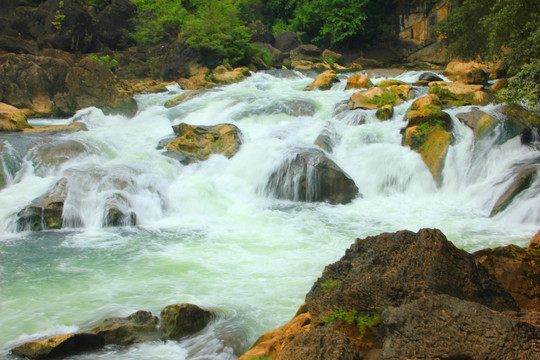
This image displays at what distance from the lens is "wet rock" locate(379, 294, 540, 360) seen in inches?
107

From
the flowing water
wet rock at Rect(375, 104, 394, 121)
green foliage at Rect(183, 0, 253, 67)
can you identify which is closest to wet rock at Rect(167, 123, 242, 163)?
the flowing water

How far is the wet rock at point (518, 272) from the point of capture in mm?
3893

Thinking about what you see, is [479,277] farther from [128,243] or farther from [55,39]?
[55,39]

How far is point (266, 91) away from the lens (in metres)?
19.9

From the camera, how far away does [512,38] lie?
1336 cm

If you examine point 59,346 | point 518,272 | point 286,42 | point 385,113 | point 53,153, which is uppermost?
point 286,42

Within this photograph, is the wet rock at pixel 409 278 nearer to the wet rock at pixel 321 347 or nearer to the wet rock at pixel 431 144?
the wet rock at pixel 321 347

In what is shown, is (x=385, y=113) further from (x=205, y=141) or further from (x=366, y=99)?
(x=205, y=141)

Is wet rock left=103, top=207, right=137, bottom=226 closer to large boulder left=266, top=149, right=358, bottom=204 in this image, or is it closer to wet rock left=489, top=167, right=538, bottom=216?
large boulder left=266, top=149, right=358, bottom=204

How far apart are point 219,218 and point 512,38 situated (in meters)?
11.0

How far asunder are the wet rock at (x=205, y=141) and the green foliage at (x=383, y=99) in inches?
203

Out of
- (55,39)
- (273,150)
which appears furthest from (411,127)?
(55,39)

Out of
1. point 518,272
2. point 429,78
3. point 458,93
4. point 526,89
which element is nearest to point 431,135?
point 526,89

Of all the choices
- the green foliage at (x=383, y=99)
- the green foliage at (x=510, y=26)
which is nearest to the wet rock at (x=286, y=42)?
the green foliage at (x=510, y=26)
